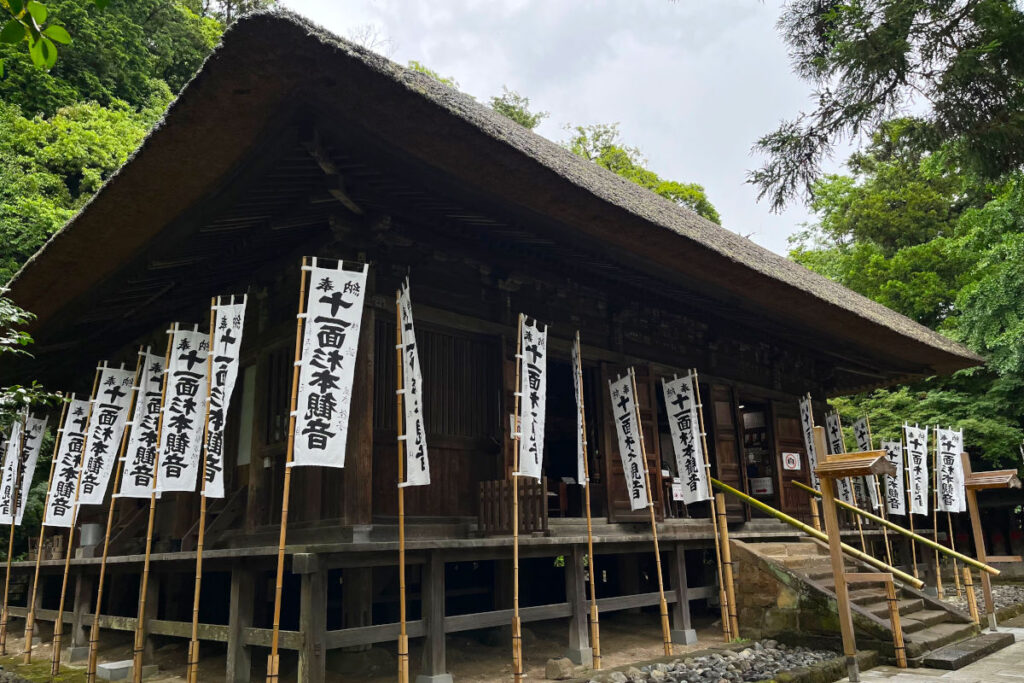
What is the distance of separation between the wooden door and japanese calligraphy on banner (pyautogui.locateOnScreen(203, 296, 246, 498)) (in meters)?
4.08

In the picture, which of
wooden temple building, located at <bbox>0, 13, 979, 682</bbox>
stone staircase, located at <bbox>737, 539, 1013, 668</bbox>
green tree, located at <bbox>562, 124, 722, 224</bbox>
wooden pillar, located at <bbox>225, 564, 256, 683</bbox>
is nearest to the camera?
wooden temple building, located at <bbox>0, 13, 979, 682</bbox>

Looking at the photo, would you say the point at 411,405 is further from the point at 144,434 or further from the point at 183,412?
the point at 144,434

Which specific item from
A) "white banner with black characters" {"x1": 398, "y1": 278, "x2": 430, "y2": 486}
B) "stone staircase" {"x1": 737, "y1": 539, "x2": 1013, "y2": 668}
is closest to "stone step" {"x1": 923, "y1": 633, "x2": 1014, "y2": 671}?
"stone staircase" {"x1": 737, "y1": 539, "x2": 1013, "y2": 668}

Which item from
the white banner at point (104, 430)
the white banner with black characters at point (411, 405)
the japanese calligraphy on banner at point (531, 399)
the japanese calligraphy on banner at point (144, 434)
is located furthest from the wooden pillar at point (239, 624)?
the white banner at point (104, 430)

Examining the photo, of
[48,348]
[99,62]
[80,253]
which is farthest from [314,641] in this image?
[99,62]

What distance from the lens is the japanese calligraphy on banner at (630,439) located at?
720 centimetres

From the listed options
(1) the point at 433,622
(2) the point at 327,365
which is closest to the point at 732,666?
(1) the point at 433,622

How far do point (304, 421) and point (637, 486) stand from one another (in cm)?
376

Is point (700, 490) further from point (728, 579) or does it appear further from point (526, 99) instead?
point (526, 99)

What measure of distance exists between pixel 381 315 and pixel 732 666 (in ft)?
13.8

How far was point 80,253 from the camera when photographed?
610 centimetres

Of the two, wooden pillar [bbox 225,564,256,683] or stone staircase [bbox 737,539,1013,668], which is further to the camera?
stone staircase [bbox 737,539,1013,668]

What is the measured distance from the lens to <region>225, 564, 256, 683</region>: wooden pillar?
5285mm

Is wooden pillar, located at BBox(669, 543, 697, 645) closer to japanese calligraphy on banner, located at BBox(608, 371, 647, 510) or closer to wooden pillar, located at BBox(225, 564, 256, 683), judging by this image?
japanese calligraphy on banner, located at BBox(608, 371, 647, 510)
